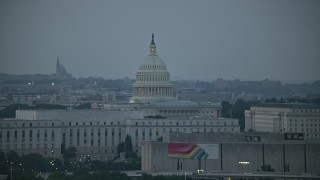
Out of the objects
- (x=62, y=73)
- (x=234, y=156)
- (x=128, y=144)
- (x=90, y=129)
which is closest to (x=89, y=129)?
(x=90, y=129)

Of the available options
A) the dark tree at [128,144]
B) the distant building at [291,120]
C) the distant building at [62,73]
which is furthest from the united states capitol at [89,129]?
the distant building at [62,73]

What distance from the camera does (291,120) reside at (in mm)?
89062

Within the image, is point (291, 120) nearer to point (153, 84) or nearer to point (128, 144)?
point (128, 144)

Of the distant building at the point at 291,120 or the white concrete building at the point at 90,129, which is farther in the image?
the distant building at the point at 291,120

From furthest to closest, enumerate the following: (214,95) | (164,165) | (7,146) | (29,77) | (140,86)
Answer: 1. (29,77)
2. (214,95)
3. (140,86)
4. (7,146)
5. (164,165)

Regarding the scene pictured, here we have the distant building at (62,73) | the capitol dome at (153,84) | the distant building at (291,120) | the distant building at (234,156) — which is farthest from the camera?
the distant building at (62,73)

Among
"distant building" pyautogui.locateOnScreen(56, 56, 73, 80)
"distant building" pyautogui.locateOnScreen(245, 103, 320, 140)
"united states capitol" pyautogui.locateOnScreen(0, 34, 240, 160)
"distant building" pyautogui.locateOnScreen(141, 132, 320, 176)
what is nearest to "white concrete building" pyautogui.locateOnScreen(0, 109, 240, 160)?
"united states capitol" pyautogui.locateOnScreen(0, 34, 240, 160)

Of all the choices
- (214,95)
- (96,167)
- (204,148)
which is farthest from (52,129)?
(214,95)

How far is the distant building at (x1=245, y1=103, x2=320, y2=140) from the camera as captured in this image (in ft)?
289

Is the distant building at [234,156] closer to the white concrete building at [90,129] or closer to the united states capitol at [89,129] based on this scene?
the united states capitol at [89,129]

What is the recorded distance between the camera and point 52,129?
82.5m

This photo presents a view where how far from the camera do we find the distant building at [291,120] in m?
88.1

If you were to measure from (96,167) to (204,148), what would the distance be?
5801 mm

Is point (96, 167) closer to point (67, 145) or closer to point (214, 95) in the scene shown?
point (67, 145)
